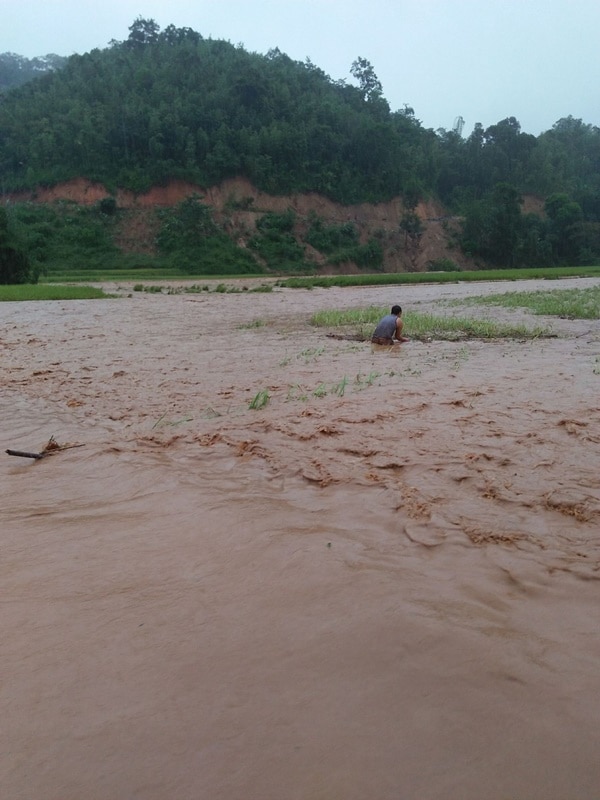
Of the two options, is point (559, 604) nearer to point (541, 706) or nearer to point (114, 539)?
point (541, 706)

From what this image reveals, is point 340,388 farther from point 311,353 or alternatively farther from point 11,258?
point 11,258

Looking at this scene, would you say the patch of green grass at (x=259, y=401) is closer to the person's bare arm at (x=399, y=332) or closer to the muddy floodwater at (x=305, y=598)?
the muddy floodwater at (x=305, y=598)

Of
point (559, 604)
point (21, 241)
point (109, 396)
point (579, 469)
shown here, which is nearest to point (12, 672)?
point (559, 604)

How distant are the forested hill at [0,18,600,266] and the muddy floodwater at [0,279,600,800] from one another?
55.4m

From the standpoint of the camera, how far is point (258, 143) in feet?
196

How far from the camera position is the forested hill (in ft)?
187

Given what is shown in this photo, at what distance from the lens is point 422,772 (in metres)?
1.88

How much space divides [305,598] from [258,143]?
62403 mm

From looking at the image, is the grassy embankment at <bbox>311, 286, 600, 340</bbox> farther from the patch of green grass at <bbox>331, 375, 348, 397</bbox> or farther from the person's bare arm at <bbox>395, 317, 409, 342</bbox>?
the patch of green grass at <bbox>331, 375, 348, 397</bbox>

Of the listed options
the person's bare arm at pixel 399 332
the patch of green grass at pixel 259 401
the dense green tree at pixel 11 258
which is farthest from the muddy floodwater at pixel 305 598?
the dense green tree at pixel 11 258

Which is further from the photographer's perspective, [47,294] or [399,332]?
[47,294]

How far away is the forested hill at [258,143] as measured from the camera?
187 ft

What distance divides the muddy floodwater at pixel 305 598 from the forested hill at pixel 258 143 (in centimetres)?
5543

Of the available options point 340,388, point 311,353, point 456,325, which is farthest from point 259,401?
point 456,325
